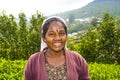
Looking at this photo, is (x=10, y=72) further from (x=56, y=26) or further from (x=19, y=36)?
(x=19, y=36)

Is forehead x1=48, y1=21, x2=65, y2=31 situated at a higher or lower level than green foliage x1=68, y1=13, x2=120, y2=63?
higher

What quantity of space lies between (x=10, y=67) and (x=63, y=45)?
5320 millimetres

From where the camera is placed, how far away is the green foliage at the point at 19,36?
34.4m

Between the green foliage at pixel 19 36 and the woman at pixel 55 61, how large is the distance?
28492 mm

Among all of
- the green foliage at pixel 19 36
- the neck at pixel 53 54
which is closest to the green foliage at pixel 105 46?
the green foliage at pixel 19 36

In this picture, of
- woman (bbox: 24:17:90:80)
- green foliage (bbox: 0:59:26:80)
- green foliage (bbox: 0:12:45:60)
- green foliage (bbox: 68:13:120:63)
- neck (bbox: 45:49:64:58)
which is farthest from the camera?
green foliage (bbox: 0:12:45:60)

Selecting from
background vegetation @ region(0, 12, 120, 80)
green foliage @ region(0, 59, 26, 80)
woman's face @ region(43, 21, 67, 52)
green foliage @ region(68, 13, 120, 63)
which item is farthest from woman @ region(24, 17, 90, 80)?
green foliage @ region(68, 13, 120, 63)

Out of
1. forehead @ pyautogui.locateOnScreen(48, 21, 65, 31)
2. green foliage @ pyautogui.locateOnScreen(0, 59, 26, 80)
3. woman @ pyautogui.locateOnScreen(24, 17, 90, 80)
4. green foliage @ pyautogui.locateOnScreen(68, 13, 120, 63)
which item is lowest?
green foliage @ pyautogui.locateOnScreen(68, 13, 120, 63)

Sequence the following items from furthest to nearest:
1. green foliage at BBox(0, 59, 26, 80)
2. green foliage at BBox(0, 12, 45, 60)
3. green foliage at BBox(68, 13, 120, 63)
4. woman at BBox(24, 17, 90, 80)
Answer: green foliage at BBox(0, 12, 45, 60), green foliage at BBox(68, 13, 120, 63), green foliage at BBox(0, 59, 26, 80), woman at BBox(24, 17, 90, 80)

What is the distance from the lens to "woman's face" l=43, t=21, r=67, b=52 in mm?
3578

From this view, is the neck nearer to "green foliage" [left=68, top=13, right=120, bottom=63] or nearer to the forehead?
the forehead

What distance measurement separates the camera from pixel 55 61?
365 cm

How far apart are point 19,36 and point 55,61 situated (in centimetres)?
3402

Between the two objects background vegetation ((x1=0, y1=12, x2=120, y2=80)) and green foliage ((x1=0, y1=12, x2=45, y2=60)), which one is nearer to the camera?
background vegetation ((x1=0, y1=12, x2=120, y2=80))
